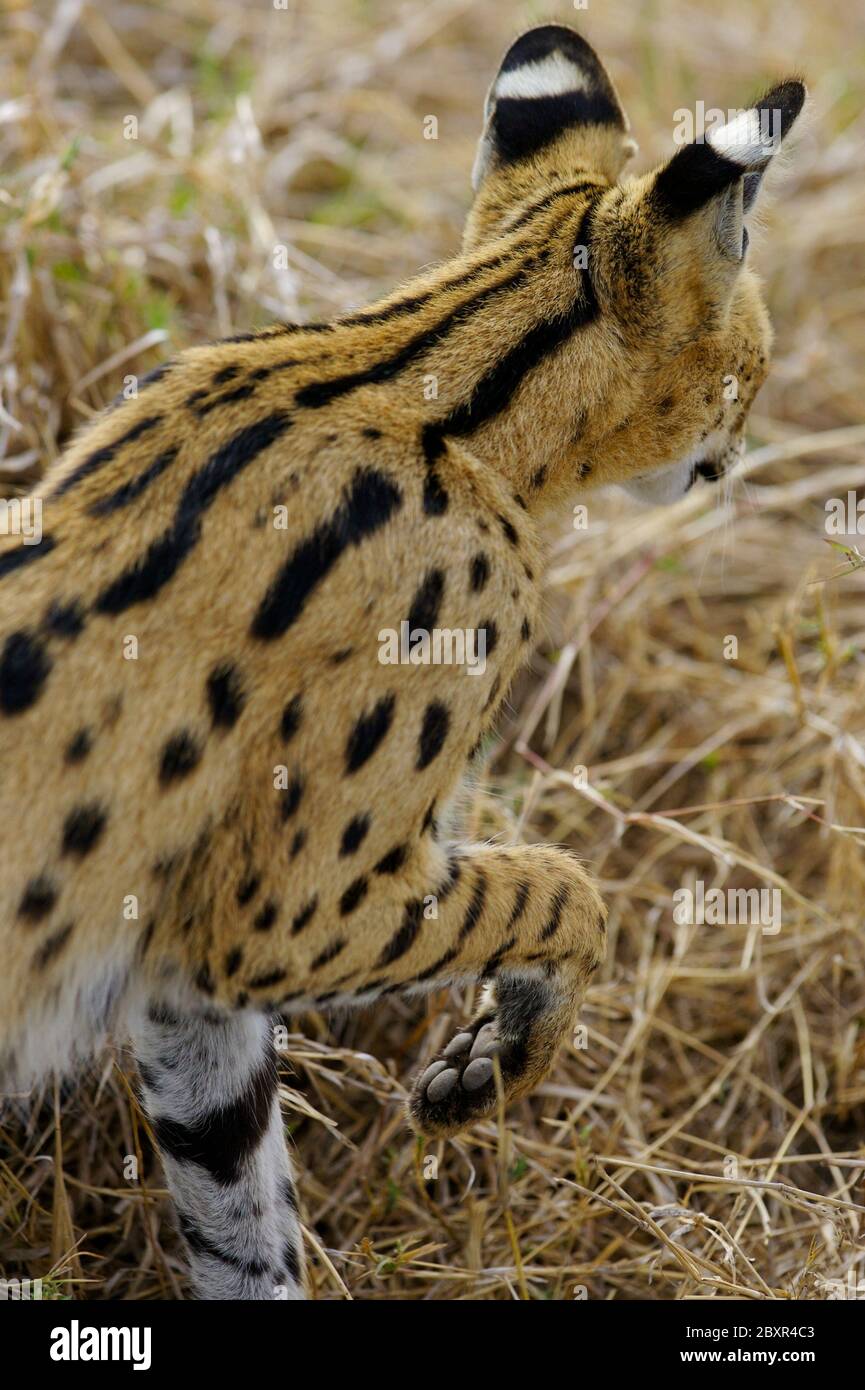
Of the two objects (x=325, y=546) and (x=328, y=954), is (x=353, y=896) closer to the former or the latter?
(x=328, y=954)

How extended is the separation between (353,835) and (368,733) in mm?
160

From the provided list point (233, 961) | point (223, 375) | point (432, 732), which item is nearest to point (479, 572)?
point (432, 732)

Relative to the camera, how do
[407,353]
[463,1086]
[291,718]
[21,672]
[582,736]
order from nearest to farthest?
[21,672] < [291,718] < [407,353] < [463,1086] < [582,736]

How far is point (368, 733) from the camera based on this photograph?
8.09 ft

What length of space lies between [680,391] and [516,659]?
63 cm

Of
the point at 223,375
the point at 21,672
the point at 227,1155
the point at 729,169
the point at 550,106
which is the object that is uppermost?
the point at 550,106

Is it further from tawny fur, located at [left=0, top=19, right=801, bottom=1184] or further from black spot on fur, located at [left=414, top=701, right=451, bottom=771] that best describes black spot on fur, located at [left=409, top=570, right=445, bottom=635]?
black spot on fur, located at [left=414, top=701, right=451, bottom=771]

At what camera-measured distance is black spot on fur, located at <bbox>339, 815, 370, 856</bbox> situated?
2.48 metres

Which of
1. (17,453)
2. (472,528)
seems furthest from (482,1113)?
(17,453)

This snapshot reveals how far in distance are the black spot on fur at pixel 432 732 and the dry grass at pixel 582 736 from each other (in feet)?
2.21

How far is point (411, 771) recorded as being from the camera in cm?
251

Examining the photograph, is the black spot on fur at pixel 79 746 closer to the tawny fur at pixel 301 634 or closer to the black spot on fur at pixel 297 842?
the tawny fur at pixel 301 634

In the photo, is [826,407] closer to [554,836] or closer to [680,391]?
[554,836]

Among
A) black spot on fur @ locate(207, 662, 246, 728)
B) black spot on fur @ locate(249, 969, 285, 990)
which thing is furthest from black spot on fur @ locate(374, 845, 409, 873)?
black spot on fur @ locate(207, 662, 246, 728)
